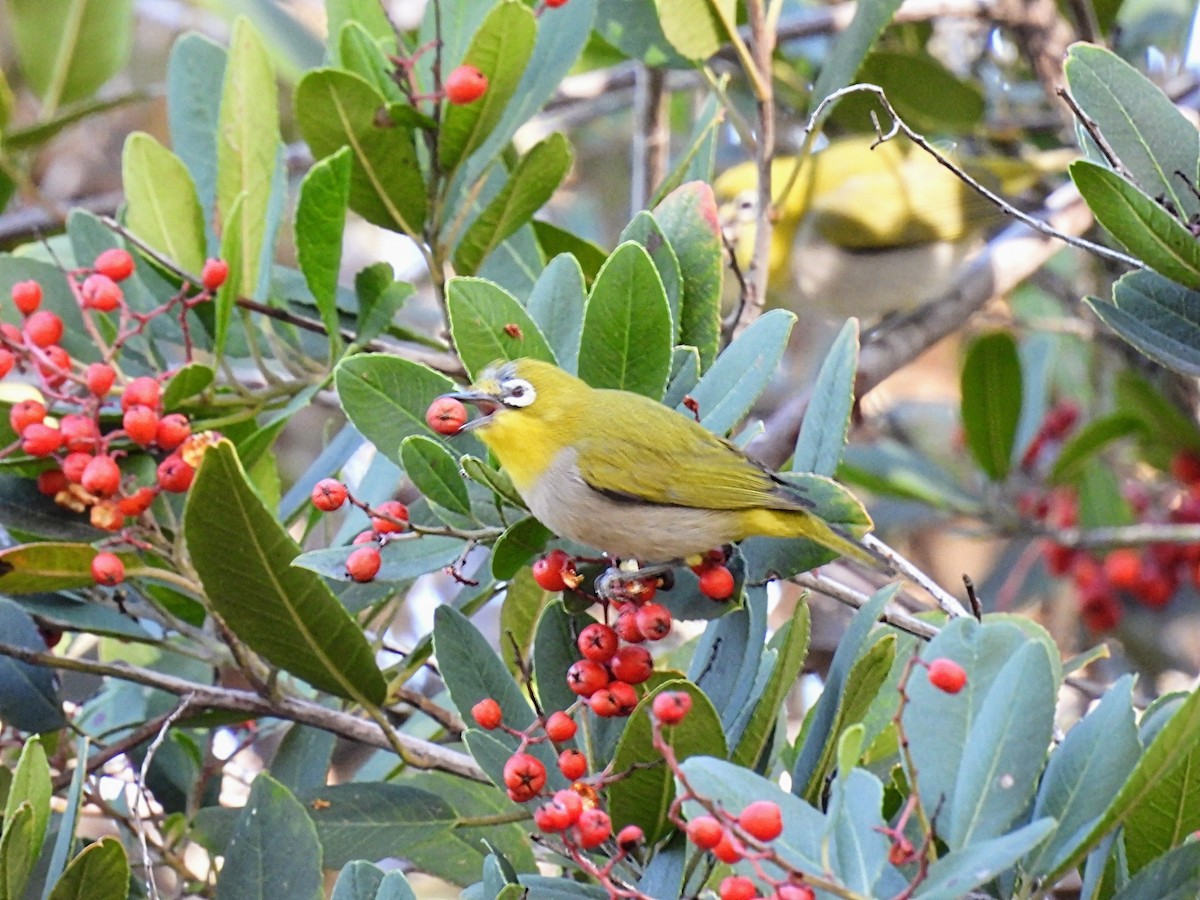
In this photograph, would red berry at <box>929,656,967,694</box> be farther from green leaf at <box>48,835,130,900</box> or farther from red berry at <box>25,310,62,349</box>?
red berry at <box>25,310,62,349</box>

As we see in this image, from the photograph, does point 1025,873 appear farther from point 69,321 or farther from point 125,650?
point 125,650

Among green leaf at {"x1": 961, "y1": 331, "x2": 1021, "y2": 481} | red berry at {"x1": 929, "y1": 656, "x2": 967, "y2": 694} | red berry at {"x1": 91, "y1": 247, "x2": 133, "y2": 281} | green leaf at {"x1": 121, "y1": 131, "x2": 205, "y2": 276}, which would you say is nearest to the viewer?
red berry at {"x1": 929, "y1": 656, "x2": 967, "y2": 694}

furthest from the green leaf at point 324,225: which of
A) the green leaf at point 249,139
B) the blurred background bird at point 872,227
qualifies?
the blurred background bird at point 872,227

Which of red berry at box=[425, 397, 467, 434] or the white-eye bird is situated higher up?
red berry at box=[425, 397, 467, 434]

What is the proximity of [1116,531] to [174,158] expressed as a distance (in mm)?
2888

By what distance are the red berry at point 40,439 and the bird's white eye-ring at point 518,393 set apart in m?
0.69

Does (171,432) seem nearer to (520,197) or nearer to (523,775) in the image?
(520,197)

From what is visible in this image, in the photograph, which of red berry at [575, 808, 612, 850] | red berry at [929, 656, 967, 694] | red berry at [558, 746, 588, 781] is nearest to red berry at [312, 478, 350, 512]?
red berry at [558, 746, 588, 781]

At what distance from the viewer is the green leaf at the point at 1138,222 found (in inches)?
69.2

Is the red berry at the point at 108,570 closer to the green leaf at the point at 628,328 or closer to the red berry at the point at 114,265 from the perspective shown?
the red berry at the point at 114,265

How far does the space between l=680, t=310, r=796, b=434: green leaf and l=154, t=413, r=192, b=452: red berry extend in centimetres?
82

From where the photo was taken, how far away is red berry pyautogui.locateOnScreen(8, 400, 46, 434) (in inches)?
82.4

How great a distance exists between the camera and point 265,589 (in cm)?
193

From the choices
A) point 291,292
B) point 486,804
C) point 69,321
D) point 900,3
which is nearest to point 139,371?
point 69,321
